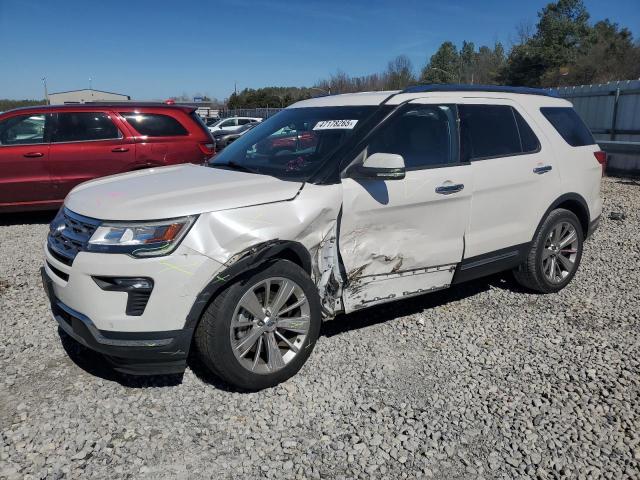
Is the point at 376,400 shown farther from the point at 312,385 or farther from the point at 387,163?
the point at 387,163

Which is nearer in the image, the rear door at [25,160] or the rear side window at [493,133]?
the rear side window at [493,133]

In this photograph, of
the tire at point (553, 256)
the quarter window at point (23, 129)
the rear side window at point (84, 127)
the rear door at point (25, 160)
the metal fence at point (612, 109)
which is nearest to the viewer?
the tire at point (553, 256)

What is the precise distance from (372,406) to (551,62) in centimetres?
5996

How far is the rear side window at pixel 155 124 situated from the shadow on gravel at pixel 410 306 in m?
5.01

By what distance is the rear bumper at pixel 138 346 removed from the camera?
2.86m

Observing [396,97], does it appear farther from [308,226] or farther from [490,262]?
[490,262]

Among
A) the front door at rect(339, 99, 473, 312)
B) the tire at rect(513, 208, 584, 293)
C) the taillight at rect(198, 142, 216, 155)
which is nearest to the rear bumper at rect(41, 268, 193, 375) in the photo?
the front door at rect(339, 99, 473, 312)

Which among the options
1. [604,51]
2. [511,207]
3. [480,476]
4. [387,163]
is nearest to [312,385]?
[480,476]

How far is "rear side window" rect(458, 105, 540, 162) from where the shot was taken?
4.16 meters

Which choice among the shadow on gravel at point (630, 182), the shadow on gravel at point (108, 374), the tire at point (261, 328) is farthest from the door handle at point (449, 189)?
the shadow on gravel at point (630, 182)

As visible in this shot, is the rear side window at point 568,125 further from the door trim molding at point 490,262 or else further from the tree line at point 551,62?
the tree line at point 551,62

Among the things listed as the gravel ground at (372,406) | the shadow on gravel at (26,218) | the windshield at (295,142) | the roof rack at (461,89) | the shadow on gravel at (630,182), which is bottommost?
the gravel ground at (372,406)

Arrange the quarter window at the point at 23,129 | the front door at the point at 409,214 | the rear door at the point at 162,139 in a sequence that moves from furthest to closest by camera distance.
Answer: the rear door at the point at 162,139, the quarter window at the point at 23,129, the front door at the point at 409,214

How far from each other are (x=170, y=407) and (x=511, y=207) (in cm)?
310
